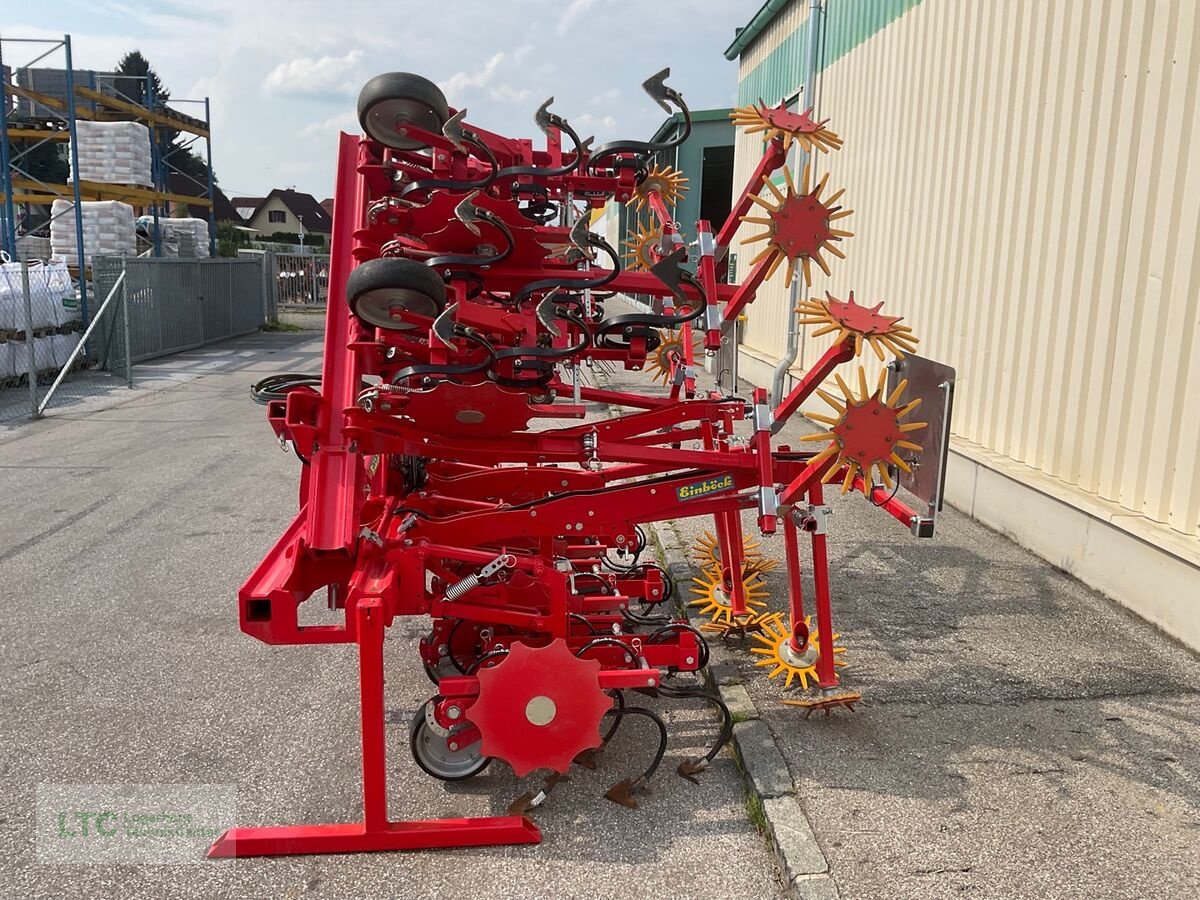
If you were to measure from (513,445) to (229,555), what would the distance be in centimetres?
336

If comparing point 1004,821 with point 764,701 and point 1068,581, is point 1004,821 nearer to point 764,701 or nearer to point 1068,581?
point 764,701

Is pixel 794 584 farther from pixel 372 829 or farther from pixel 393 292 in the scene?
pixel 393 292

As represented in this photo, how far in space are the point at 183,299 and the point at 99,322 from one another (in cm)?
342

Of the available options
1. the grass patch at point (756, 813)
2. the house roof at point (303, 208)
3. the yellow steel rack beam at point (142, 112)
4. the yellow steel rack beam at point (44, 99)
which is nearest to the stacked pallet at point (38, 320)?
the yellow steel rack beam at point (44, 99)

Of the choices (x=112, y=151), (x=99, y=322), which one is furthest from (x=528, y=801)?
(x=112, y=151)

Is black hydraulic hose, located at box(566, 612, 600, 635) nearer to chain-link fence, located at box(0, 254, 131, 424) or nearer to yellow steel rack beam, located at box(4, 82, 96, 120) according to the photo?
chain-link fence, located at box(0, 254, 131, 424)

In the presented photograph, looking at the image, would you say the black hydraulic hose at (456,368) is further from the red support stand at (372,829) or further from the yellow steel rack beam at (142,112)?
the yellow steel rack beam at (142,112)

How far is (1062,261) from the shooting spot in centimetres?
604

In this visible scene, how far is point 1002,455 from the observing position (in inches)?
266

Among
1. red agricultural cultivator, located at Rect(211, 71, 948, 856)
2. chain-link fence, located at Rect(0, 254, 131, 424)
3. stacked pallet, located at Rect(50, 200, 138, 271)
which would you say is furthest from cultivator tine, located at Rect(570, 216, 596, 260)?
stacked pallet, located at Rect(50, 200, 138, 271)

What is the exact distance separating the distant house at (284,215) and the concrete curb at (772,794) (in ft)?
226

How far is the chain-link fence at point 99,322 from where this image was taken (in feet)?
41.2

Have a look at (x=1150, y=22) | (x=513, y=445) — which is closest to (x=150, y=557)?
(x=513, y=445)

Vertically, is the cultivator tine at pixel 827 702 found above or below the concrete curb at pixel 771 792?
above
